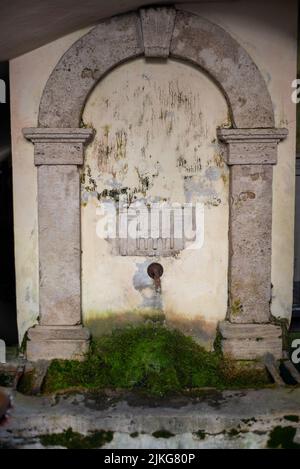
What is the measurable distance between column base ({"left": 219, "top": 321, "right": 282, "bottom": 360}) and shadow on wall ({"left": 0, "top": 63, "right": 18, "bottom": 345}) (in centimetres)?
225

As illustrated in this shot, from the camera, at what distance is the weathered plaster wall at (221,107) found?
4535 millimetres

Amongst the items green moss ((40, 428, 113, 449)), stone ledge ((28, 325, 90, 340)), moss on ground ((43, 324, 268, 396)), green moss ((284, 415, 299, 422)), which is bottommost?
green moss ((40, 428, 113, 449))

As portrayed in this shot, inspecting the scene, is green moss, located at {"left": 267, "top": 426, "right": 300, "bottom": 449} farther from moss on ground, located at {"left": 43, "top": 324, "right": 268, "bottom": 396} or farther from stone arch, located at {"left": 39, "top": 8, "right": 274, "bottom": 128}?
stone arch, located at {"left": 39, "top": 8, "right": 274, "bottom": 128}

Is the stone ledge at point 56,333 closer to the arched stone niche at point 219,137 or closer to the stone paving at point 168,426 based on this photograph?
the arched stone niche at point 219,137

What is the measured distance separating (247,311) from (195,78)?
7.50 feet

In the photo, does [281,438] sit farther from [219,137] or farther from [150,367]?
[219,137]

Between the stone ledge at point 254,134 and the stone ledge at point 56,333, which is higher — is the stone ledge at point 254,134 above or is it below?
above

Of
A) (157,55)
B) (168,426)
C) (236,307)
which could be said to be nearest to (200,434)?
(168,426)

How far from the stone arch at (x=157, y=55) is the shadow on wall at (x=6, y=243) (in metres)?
0.73

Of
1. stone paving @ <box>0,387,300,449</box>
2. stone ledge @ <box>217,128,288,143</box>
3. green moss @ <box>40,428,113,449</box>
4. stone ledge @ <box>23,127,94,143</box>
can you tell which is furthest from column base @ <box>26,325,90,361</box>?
stone ledge @ <box>217,128,288,143</box>

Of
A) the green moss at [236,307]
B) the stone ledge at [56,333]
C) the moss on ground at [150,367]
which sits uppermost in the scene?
the green moss at [236,307]

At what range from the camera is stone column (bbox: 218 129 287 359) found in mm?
4613

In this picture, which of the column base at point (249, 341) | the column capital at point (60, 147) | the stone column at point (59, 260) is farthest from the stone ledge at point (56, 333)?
the column capital at point (60, 147)

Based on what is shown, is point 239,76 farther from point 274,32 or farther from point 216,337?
point 216,337
